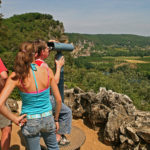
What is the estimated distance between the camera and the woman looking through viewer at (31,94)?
1.84 m

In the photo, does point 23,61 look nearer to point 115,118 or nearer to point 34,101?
point 34,101

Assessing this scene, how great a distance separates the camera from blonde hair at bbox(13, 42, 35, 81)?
1820 mm

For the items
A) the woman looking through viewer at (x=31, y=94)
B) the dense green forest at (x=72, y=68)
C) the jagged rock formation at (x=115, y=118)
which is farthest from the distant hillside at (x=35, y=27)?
the woman looking through viewer at (x=31, y=94)

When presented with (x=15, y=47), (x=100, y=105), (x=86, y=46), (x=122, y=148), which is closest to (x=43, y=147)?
(x=122, y=148)

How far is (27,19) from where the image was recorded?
78.6 meters

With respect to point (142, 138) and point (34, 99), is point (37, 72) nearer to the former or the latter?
point (34, 99)

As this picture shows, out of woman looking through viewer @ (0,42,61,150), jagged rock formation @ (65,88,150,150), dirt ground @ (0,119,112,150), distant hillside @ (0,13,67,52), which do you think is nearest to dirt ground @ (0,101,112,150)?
Result: dirt ground @ (0,119,112,150)

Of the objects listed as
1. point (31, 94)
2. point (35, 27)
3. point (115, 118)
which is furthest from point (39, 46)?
point (35, 27)

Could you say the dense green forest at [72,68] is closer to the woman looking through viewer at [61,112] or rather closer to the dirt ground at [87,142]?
the woman looking through viewer at [61,112]

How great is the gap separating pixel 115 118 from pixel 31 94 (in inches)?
107

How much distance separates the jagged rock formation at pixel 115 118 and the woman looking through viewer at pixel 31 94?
2199mm

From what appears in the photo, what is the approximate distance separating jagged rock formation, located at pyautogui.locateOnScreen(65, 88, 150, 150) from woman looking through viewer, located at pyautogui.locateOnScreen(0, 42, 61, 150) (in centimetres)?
220

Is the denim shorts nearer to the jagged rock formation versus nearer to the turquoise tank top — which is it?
the turquoise tank top

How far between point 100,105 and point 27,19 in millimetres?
81251
